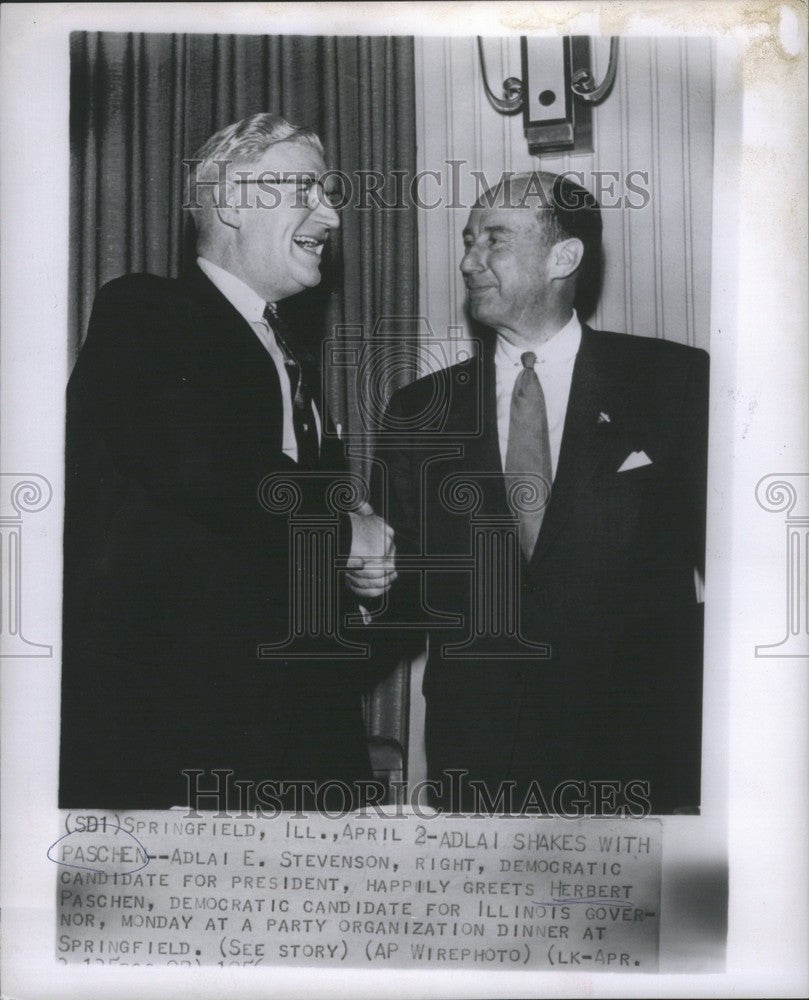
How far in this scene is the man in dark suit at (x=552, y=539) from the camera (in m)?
2.64

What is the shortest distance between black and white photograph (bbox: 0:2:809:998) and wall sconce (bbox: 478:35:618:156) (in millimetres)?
11

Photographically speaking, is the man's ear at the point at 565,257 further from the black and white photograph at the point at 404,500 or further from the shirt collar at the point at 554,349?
the shirt collar at the point at 554,349

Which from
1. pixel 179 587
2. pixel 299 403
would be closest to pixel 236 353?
pixel 299 403

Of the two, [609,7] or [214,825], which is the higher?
[609,7]

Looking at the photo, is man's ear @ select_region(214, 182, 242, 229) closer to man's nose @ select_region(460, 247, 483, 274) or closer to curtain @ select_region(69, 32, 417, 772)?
curtain @ select_region(69, 32, 417, 772)

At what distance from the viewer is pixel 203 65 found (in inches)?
106

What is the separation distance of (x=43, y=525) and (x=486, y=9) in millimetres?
1806

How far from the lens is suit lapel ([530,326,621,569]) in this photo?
2.66 m

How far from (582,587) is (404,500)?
0.52 m

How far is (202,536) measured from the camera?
8.67ft

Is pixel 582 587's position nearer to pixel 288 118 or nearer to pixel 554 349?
pixel 554 349

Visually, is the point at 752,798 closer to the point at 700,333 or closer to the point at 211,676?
the point at 700,333

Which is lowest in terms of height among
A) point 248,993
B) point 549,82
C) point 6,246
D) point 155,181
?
point 248,993

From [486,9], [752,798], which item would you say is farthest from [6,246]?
[752,798]
